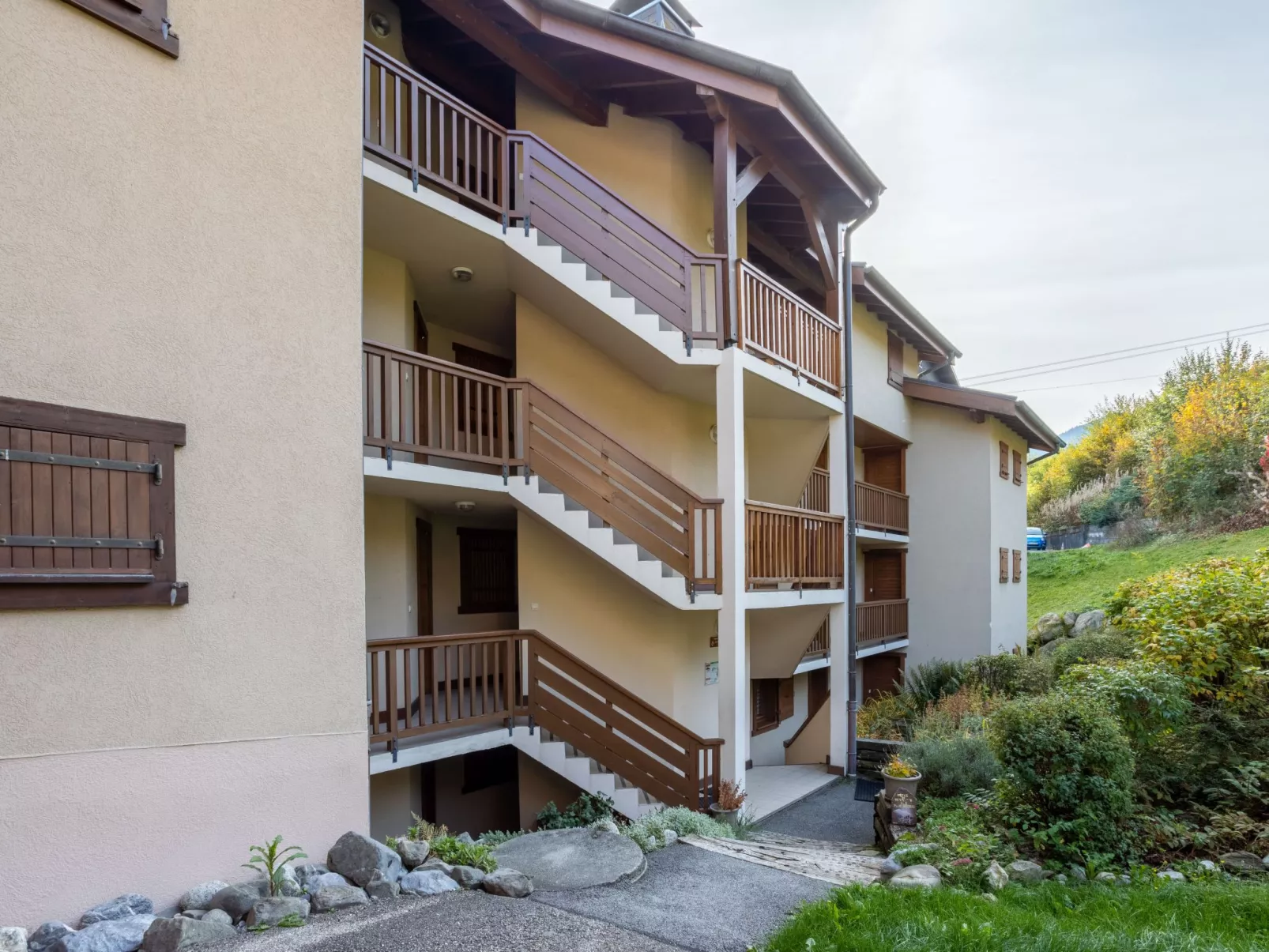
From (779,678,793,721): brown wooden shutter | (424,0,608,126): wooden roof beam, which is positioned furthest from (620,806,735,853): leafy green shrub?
(424,0,608,126): wooden roof beam

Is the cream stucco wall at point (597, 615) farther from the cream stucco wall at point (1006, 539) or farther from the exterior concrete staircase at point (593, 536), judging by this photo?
the cream stucco wall at point (1006, 539)

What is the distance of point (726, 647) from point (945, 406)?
38.0 ft

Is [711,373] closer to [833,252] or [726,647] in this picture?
[726,647]

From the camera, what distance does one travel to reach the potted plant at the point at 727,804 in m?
8.58

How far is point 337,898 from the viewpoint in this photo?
4934 mm

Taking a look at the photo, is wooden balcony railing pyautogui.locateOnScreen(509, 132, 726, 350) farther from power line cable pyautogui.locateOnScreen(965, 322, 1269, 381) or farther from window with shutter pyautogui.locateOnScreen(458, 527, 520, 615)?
power line cable pyautogui.locateOnScreen(965, 322, 1269, 381)

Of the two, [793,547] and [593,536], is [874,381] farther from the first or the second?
[593,536]

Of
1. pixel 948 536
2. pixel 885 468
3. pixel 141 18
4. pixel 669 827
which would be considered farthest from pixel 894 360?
pixel 141 18

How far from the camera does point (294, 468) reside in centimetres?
554

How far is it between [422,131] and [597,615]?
6277mm

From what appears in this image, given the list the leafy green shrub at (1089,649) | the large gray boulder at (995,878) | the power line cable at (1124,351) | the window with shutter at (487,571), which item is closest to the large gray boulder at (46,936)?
the large gray boulder at (995,878)

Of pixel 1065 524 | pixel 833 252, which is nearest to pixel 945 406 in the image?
pixel 833 252

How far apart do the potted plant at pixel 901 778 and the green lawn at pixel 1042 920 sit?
10.8 feet

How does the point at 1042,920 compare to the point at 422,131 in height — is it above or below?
below
